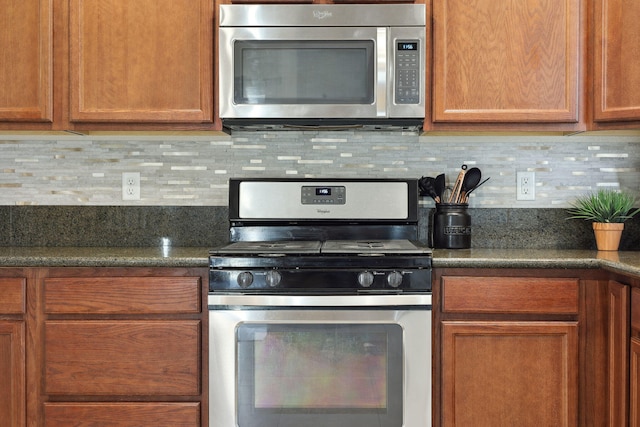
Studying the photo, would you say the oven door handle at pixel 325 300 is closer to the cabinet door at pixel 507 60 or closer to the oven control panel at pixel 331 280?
the oven control panel at pixel 331 280

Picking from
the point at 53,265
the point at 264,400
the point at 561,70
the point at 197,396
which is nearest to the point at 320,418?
the point at 264,400

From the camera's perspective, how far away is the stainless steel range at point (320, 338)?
71.5 inches

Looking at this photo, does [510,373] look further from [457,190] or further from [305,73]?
[305,73]

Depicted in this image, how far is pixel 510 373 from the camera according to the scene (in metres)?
1.82

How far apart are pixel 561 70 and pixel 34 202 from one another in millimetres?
2137

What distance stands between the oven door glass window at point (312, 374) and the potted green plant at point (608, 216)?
99 centimetres

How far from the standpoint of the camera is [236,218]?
7.33ft

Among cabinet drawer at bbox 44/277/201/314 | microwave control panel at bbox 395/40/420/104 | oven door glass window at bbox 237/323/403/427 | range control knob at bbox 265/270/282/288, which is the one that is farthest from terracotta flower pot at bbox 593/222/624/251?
cabinet drawer at bbox 44/277/201/314

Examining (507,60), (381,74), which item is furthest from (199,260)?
(507,60)

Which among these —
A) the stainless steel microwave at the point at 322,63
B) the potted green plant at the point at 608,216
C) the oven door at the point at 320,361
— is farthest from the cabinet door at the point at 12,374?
the potted green plant at the point at 608,216

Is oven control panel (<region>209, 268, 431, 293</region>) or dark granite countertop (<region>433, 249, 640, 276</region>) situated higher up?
dark granite countertop (<region>433, 249, 640, 276</region>)

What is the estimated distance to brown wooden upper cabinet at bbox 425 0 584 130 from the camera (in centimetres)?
201

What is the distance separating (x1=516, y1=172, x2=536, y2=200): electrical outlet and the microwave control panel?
62 cm

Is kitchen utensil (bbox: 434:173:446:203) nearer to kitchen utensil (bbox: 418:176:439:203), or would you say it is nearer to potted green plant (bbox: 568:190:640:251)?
Answer: kitchen utensil (bbox: 418:176:439:203)
